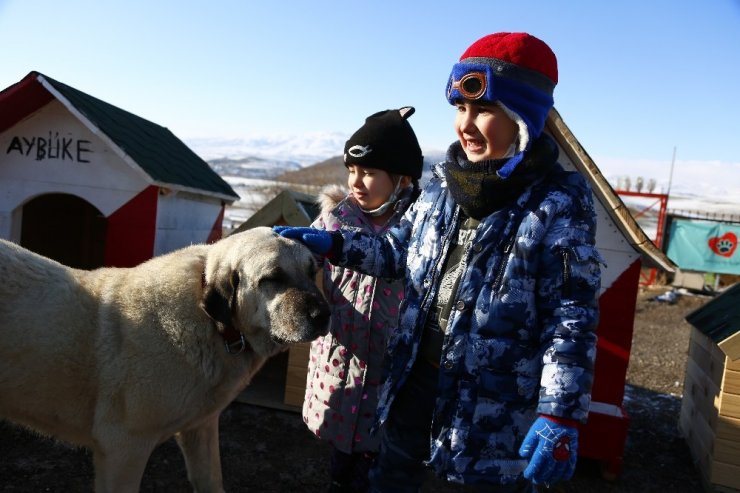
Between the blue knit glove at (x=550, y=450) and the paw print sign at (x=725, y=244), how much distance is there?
17079 mm

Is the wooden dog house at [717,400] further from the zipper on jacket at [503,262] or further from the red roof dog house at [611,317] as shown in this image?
the zipper on jacket at [503,262]

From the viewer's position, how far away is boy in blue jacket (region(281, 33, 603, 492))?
194 centimetres

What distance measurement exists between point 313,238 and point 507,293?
1105 mm

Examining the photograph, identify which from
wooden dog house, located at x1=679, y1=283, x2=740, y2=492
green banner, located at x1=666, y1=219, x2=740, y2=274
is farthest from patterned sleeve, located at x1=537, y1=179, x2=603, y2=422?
green banner, located at x1=666, y1=219, x2=740, y2=274

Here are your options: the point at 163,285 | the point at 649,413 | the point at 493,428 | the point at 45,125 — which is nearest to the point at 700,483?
the point at 649,413

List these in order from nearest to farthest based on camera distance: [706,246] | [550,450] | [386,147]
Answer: [550,450]
[386,147]
[706,246]

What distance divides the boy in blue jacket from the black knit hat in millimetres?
1080

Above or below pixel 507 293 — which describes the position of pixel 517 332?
below

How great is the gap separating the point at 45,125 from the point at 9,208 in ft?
2.93

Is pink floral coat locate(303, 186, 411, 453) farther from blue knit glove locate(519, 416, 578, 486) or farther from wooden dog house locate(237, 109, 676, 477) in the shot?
wooden dog house locate(237, 109, 676, 477)

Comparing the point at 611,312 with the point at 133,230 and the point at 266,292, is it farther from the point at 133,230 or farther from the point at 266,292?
the point at 133,230

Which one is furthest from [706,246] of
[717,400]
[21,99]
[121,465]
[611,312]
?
[121,465]

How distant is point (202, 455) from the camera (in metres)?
3.24

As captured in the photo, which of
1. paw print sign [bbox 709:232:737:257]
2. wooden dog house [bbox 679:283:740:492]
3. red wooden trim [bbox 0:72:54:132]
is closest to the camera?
wooden dog house [bbox 679:283:740:492]
